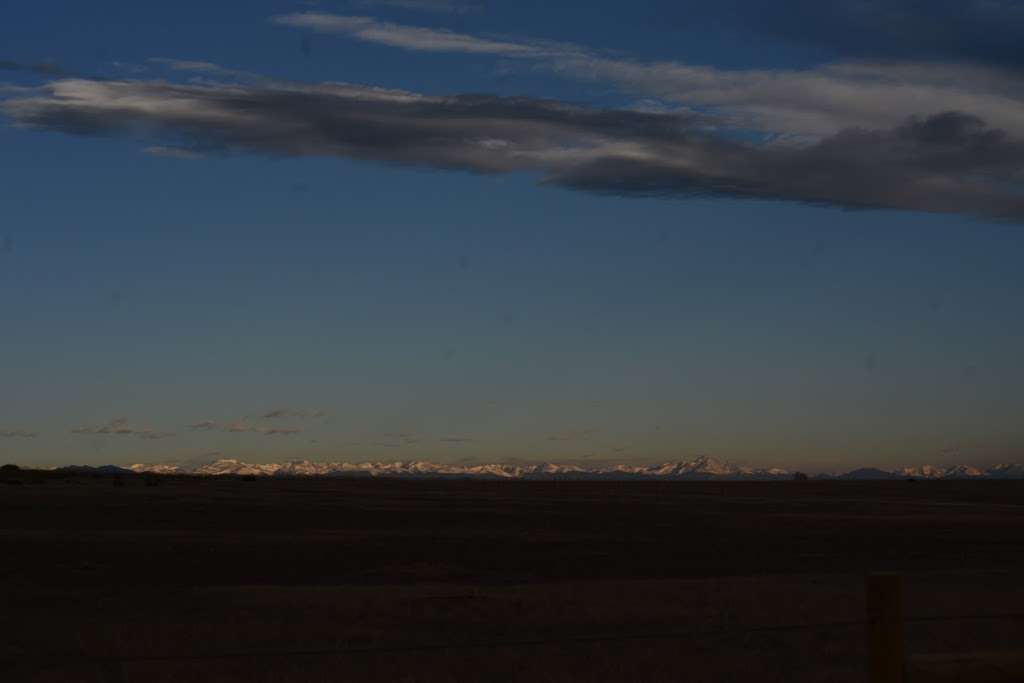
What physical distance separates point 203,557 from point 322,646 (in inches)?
596

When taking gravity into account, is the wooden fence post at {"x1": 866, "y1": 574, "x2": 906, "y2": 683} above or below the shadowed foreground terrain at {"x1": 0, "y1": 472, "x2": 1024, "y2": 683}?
above

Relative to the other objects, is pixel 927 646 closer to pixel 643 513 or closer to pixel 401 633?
pixel 401 633

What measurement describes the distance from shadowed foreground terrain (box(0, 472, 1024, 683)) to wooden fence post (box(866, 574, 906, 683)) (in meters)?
3.96

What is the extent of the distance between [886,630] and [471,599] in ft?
53.3

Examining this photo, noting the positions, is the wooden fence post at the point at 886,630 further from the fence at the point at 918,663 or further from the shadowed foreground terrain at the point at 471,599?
the shadowed foreground terrain at the point at 471,599

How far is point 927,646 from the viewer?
61.5 ft

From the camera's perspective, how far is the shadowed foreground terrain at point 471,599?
55.9 feet

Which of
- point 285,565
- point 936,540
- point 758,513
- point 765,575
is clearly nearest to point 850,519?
point 758,513

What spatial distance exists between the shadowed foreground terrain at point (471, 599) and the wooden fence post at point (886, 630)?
156 inches

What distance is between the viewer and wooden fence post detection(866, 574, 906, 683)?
24.9 feet

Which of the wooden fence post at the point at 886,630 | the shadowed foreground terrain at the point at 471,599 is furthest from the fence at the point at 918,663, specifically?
the shadowed foreground terrain at the point at 471,599

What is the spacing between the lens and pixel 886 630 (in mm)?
7727

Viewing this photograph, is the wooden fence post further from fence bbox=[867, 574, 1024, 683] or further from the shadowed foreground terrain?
the shadowed foreground terrain

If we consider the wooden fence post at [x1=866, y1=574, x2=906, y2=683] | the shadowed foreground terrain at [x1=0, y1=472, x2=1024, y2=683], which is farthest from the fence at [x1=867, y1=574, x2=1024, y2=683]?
the shadowed foreground terrain at [x1=0, y1=472, x2=1024, y2=683]
